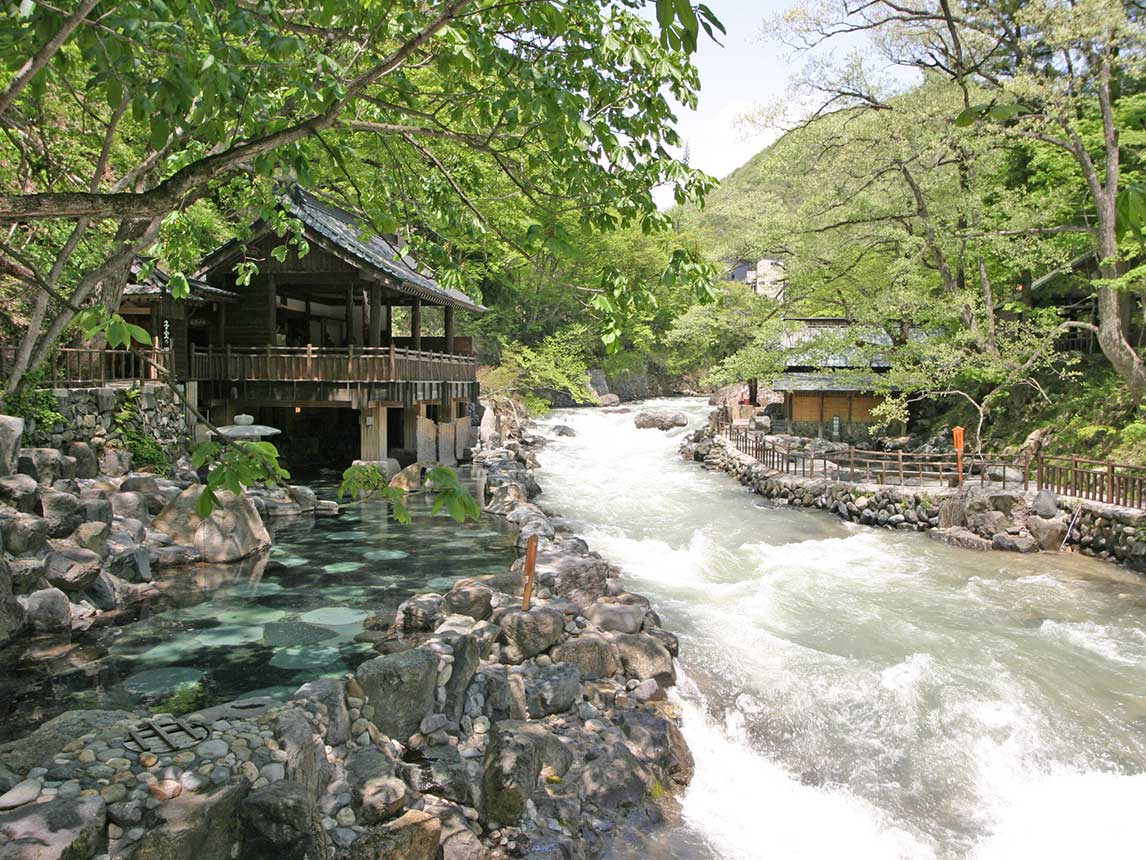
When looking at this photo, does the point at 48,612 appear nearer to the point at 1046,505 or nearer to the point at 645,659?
the point at 645,659

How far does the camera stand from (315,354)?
63.7 ft

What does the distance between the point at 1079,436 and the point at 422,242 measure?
19816mm

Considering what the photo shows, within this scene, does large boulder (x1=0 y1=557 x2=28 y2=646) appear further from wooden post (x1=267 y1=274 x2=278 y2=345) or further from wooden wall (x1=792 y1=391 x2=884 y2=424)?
wooden wall (x1=792 y1=391 x2=884 y2=424)

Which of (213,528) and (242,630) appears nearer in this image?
(242,630)

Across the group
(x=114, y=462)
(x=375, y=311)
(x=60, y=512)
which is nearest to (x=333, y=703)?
(x=60, y=512)

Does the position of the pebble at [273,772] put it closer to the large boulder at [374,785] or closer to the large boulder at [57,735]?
the large boulder at [374,785]

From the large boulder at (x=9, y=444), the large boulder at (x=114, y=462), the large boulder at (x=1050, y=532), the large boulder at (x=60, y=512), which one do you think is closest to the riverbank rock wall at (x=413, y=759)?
the large boulder at (x=60, y=512)

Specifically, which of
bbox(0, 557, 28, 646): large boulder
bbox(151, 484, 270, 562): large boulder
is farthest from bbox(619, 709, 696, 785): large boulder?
bbox(151, 484, 270, 562): large boulder

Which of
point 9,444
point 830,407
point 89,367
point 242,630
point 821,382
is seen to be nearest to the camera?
point 242,630

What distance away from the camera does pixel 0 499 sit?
31.2 feet

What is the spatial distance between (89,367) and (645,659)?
42.6 ft

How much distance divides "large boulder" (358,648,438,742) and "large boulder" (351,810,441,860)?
1.20 metres

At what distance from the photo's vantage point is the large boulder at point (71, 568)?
902cm

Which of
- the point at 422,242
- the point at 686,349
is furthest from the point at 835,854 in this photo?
the point at 686,349
